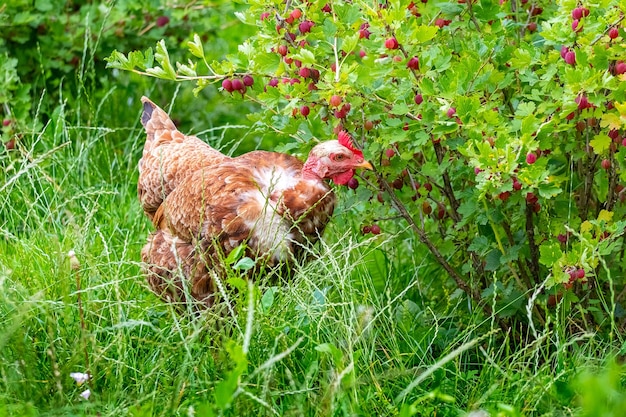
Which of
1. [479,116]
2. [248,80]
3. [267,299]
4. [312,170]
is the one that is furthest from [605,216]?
[248,80]

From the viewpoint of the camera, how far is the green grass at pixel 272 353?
2.72m

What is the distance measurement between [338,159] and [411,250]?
0.85m

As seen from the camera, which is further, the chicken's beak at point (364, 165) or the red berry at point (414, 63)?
the chicken's beak at point (364, 165)

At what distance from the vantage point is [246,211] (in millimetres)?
3404

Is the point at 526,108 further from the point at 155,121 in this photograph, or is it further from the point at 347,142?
the point at 155,121

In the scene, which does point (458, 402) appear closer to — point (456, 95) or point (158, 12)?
point (456, 95)

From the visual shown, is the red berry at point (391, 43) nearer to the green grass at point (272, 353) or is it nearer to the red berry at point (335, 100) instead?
the red berry at point (335, 100)

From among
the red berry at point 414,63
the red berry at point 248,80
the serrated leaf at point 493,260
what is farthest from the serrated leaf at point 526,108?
the red berry at point 248,80

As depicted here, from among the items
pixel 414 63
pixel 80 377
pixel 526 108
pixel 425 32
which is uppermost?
pixel 425 32

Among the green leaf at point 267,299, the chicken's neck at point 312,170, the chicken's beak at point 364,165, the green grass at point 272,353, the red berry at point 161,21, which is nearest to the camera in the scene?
the green grass at point 272,353

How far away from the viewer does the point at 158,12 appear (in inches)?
215

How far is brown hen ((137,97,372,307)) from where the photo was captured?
3.29 metres

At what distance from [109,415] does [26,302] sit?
0.44 m

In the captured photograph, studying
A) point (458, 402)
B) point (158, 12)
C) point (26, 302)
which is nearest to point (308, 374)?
point (458, 402)
